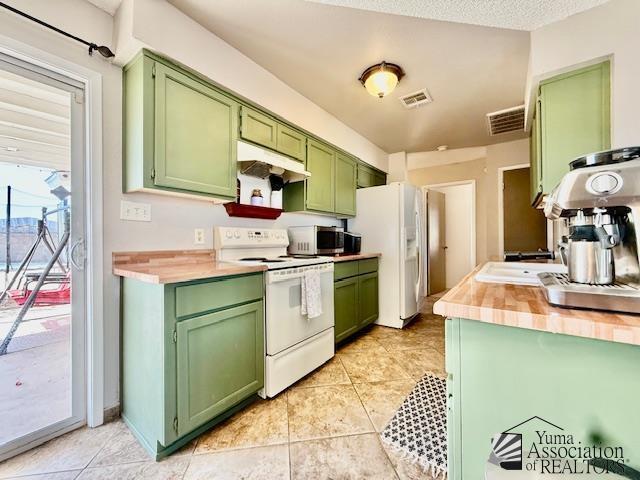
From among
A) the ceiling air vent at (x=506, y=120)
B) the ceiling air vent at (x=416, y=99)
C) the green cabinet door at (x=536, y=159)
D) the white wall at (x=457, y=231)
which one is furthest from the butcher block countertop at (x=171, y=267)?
the white wall at (x=457, y=231)

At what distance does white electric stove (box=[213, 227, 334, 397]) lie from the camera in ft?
5.89

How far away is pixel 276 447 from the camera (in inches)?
55.7

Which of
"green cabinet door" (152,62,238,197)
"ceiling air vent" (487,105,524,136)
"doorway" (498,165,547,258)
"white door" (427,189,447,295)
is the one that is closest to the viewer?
"green cabinet door" (152,62,238,197)

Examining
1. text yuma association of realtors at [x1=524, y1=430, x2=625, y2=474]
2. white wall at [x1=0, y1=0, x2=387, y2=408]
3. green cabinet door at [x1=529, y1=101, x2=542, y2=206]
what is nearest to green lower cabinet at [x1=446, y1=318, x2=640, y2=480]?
text yuma association of realtors at [x1=524, y1=430, x2=625, y2=474]

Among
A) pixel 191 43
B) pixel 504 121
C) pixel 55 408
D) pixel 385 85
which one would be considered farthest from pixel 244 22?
pixel 504 121

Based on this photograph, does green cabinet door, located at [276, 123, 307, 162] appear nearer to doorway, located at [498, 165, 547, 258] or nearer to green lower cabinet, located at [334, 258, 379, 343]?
green lower cabinet, located at [334, 258, 379, 343]

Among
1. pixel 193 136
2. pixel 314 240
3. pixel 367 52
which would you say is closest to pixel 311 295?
pixel 314 240

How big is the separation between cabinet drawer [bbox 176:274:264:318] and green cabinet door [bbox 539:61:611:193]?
198cm

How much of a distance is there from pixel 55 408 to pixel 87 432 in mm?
212

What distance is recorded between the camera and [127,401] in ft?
5.18

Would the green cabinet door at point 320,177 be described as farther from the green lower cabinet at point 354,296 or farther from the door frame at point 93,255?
the door frame at point 93,255

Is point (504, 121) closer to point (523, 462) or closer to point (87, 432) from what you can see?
point (523, 462)

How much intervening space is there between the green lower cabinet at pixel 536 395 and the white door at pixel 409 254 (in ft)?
7.62
